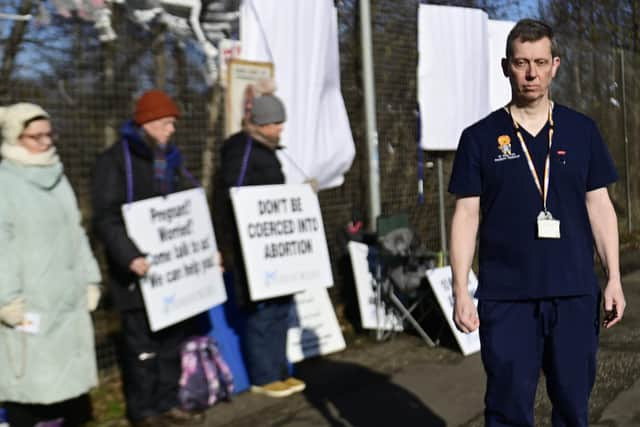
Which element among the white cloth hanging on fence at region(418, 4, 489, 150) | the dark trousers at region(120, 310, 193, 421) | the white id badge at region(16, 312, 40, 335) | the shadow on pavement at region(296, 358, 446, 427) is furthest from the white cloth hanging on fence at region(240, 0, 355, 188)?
the white id badge at region(16, 312, 40, 335)

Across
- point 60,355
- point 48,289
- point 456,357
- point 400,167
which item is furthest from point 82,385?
point 400,167

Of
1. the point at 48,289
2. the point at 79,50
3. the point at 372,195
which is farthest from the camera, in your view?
the point at 372,195

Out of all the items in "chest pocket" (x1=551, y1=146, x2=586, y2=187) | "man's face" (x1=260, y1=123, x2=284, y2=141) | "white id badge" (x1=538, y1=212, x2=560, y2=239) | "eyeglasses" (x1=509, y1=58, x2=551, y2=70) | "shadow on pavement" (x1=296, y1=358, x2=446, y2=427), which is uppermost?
"eyeglasses" (x1=509, y1=58, x2=551, y2=70)

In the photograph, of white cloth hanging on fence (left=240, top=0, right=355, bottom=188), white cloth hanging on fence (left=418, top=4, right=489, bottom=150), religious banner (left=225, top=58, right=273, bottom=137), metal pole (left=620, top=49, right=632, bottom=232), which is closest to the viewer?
religious banner (left=225, top=58, right=273, bottom=137)

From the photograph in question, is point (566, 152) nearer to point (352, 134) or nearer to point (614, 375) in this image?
point (614, 375)

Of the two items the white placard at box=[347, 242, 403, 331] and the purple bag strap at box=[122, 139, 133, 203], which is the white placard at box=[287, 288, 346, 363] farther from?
the purple bag strap at box=[122, 139, 133, 203]

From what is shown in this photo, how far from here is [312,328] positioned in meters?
7.09

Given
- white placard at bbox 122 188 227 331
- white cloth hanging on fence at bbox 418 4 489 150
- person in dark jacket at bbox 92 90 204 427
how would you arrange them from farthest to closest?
white cloth hanging on fence at bbox 418 4 489 150, white placard at bbox 122 188 227 331, person in dark jacket at bbox 92 90 204 427

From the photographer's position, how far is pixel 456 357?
6.90 metres

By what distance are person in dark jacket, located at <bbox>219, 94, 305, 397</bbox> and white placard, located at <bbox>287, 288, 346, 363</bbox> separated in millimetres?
775

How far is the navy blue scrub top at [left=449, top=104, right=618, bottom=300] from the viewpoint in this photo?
3.35m

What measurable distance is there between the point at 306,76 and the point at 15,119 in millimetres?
3347

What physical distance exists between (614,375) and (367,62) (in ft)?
12.0

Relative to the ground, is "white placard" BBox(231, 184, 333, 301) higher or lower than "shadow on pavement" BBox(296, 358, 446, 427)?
A: higher
